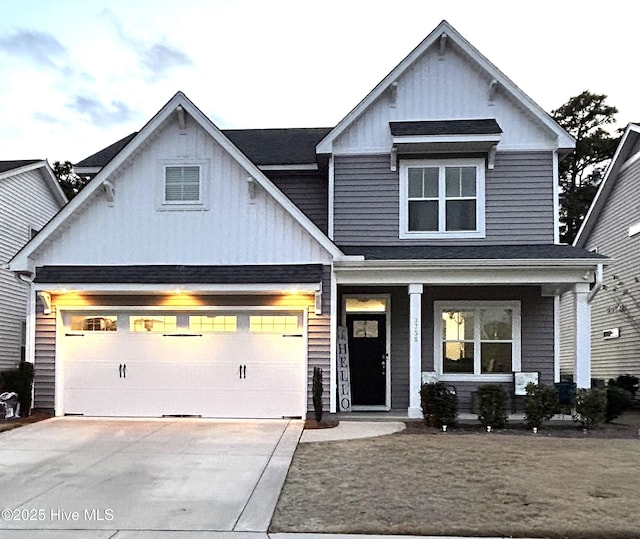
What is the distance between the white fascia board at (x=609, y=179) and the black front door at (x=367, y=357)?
8.89 metres

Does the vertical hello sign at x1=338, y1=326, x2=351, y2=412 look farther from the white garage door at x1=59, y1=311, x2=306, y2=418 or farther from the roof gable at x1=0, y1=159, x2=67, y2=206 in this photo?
the roof gable at x1=0, y1=159, x2=67, y2=206

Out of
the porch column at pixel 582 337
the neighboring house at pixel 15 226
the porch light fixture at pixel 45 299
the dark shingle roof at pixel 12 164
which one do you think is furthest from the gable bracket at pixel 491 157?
the dark shingle roof at pixel 12 164

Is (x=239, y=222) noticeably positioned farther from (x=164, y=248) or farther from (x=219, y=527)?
(x=219, y=527)

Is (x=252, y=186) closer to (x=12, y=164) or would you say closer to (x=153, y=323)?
(x=153, y=323)

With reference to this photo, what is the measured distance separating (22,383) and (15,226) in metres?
8.02

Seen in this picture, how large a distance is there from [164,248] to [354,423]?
16.1 ft

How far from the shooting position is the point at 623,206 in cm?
1869

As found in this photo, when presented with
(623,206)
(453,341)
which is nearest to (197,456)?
(453,341)

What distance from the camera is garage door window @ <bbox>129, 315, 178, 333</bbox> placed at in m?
13.1

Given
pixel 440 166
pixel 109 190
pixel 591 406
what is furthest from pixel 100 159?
pixel 591 406

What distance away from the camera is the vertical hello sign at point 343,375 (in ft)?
44.4

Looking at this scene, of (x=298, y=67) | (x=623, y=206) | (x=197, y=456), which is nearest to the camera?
(x=197, y=456)

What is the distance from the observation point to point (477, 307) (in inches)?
548

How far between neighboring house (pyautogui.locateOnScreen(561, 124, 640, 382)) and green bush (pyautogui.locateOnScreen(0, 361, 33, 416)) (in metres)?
14.7
